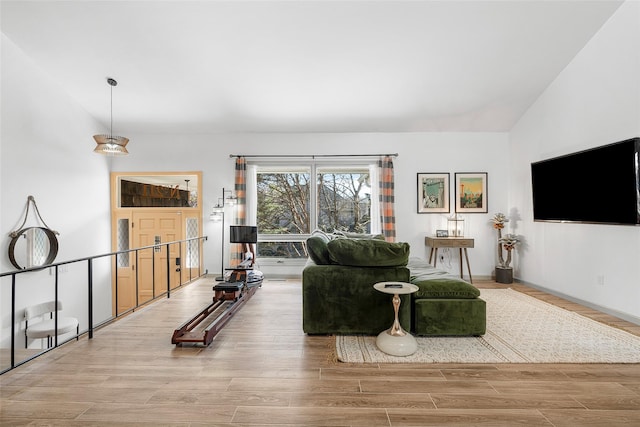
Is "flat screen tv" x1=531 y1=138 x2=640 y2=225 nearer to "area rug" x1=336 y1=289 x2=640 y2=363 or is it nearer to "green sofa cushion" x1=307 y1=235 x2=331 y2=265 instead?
"area rug" x1=336 y1=289 x2=640 y2=363

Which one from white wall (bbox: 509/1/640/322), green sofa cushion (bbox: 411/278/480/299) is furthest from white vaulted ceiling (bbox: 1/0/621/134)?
green sofa cushion (bbox: 411/278/480/299)

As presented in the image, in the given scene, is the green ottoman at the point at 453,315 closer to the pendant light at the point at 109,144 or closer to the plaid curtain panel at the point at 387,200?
the plaid curtain panel at the point at 387,200

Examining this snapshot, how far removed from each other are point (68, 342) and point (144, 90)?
3.46 meters

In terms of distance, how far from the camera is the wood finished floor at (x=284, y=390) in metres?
1.73

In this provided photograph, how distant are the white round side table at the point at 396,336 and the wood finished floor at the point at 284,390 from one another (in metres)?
0.18

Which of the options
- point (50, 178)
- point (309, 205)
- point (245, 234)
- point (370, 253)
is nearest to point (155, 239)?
point (50, 178)

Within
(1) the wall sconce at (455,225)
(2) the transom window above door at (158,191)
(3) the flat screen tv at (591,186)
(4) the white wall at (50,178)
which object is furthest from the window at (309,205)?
(4) the white wall at (50,178)

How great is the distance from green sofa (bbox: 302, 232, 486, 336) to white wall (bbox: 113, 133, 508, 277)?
9.09 feet

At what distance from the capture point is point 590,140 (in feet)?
12.4

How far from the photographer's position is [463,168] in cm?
560

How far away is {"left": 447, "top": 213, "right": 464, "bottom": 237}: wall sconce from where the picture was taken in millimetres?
5504

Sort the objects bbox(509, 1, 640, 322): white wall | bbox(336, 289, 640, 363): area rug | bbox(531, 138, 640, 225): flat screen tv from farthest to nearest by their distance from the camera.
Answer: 1. bbox(509, 1, 640, 322): white wall
2. bbox(531, 138, 640, 225): flat screen tv
3. bbox(336, 289, 640, 363): area rug

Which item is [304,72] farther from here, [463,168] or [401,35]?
[463,168]

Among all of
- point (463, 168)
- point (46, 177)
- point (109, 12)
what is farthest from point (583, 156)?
point (46, 177)
